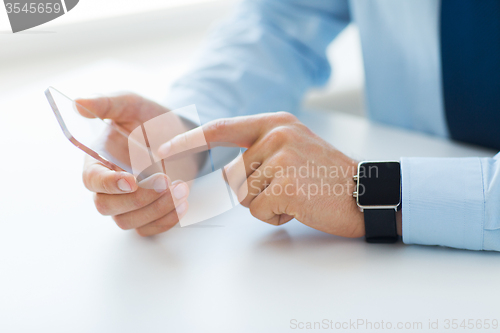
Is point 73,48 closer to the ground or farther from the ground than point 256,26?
closer to the ground

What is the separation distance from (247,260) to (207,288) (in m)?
0.07

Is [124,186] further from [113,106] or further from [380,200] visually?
[380,200]

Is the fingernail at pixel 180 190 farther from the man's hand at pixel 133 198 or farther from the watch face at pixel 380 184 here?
the watch face at pixel 380 184

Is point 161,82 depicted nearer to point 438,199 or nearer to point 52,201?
point 52,201

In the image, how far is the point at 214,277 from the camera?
1.69ft

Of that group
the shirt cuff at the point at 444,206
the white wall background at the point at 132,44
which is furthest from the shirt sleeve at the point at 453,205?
the white wall background at the point at 132,44

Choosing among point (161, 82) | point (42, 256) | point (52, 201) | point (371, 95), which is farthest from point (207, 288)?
point (161, 82)

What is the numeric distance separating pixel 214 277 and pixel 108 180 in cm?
17

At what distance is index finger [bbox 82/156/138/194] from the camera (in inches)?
21.0

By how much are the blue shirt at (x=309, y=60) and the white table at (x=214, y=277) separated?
11.2 inches

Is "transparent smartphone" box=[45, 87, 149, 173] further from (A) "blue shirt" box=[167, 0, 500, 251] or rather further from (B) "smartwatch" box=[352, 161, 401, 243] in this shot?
(B) "smartwatch" box=[352, 161, 401, 243]

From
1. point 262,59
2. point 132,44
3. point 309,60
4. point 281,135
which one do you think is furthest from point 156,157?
point 132,44

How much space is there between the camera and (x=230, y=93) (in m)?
0.89

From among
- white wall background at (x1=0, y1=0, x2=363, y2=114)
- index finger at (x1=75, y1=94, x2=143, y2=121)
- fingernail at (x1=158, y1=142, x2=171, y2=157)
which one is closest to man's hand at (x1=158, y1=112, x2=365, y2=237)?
fingernail at (x1=158, y1=142, x2=171, y2=157)
